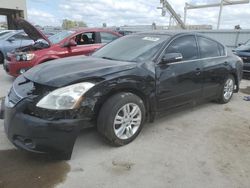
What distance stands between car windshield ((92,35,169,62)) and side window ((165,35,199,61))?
0.18 m

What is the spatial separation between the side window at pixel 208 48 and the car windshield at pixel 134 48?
35.8 inches

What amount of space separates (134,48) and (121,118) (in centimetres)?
130

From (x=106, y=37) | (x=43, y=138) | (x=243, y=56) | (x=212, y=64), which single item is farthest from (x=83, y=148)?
(x=243, y=56)

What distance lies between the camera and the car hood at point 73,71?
294cm

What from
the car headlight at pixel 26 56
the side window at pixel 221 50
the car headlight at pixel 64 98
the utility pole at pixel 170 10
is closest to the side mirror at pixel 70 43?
the car headlight at pixel 26 56

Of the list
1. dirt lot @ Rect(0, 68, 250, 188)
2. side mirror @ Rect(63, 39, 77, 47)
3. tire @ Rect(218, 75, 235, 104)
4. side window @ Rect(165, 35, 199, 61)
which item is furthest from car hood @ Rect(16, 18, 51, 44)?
tire @ Rect(218, 75, 235, 104)

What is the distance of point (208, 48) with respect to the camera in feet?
15.7

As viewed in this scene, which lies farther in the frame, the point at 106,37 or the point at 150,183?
the point at 106,37

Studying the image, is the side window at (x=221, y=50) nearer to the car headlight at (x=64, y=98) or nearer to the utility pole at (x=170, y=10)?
the car headlight at (x=64, y=98)

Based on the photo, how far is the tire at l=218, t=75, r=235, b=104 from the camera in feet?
17.1

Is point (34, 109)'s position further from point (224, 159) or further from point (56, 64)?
point (224, 159)

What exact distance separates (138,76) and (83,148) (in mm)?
1208

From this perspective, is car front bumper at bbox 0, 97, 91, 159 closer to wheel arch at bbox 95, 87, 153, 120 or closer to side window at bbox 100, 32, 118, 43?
wheel arch at bbox 95, 87, 153, 120

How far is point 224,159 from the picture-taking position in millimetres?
3129
